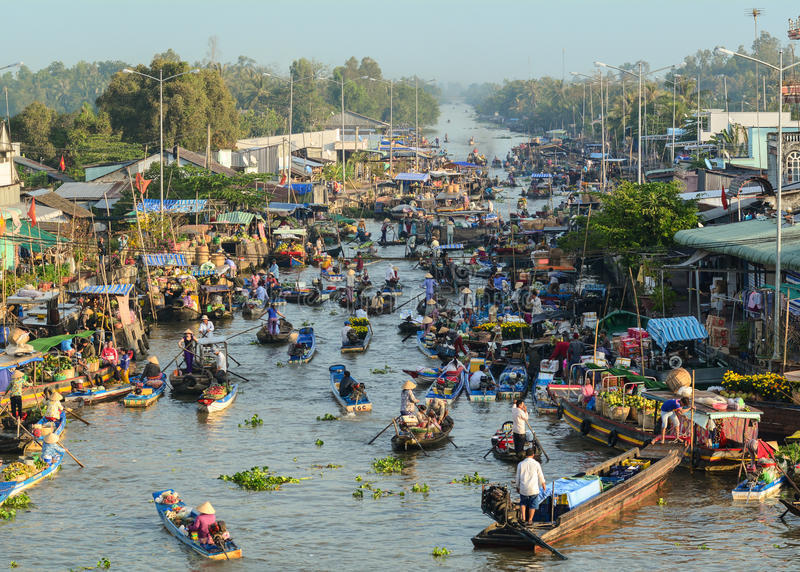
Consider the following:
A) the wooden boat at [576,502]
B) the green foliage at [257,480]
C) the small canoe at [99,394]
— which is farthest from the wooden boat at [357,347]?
the wooden boat at [576,502]

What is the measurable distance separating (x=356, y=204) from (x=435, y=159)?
35.1 meters

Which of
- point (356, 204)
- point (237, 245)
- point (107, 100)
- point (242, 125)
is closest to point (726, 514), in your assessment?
point (237, 245)

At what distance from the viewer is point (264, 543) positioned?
19906mm

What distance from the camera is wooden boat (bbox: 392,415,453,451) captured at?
25047mm

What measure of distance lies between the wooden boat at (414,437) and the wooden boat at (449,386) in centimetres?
397

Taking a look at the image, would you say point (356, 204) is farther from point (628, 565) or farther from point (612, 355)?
point (628, 565)

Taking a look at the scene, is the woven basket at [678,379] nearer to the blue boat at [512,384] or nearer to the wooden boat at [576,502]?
the wooden boat at [576,502]

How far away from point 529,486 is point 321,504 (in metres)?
5.57

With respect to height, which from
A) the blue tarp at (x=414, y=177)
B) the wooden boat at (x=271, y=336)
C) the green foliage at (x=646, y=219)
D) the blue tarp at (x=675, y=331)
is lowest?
the wooden boat at (x=271, y=336)

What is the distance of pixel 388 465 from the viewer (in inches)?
955

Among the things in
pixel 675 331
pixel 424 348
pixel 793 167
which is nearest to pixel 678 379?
pixel 675 331

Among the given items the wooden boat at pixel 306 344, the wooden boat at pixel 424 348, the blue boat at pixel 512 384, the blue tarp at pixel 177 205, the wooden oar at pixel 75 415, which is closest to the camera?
the wooden oar at pixel 75 415

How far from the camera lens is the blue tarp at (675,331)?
28953 mm

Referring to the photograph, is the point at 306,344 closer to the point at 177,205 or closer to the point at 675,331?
the point at 675,331
